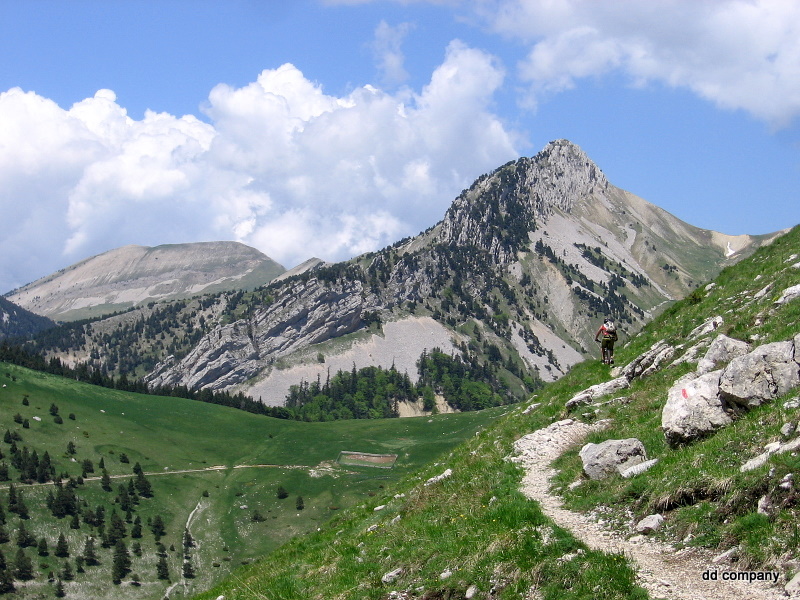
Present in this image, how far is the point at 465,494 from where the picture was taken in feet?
69.4

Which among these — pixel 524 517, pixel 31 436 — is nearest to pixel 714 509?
pixel 524 517

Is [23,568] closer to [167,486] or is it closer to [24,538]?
[24,538]

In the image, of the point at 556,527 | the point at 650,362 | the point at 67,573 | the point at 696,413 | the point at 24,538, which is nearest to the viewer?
the point at 556,527

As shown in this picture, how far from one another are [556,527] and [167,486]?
162 m

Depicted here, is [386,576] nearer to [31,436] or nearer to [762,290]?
[762,290]

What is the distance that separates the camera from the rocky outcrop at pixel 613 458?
59.5 ft

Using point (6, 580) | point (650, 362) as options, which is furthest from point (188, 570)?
point (650, 362)

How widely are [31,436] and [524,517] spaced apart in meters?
184

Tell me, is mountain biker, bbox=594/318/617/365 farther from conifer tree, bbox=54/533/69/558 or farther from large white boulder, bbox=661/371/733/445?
conifer tree, bbox=54/533/69/558

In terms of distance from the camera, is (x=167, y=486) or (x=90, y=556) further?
(x=167, y=486)

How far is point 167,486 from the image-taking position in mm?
159500

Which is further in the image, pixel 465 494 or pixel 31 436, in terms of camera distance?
pixel 31 436

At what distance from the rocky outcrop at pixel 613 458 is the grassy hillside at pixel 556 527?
0.38 meters

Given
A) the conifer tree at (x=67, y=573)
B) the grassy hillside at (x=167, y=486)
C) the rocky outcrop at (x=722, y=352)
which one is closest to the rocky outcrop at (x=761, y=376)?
the rocky outcrop at (x=722, y=352)
